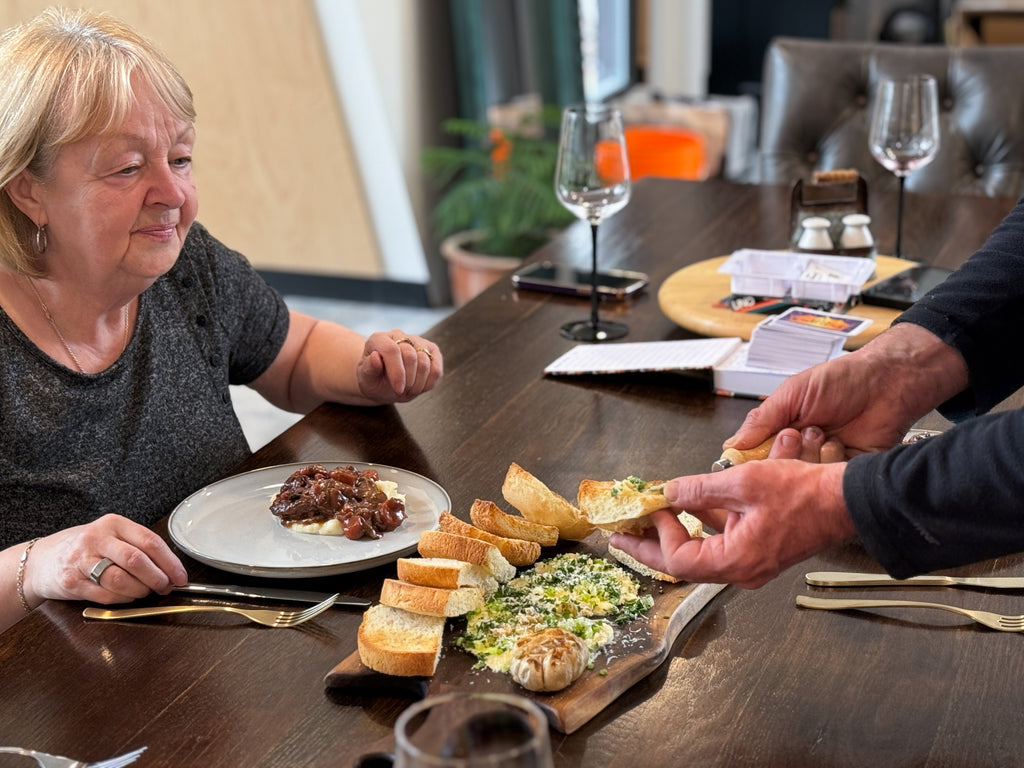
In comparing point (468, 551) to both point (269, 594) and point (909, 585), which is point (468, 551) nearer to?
point (269, 594)

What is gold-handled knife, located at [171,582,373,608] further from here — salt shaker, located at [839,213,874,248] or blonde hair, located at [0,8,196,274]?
salt shaker, located at [839,213,874,248]

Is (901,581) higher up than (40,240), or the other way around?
(40,240)

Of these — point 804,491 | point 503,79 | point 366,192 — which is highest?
point 804,491

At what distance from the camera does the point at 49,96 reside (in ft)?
4.63

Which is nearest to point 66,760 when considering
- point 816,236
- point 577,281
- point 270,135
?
point 577,281

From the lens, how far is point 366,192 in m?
4.89

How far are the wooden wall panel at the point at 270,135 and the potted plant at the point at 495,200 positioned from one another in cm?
39

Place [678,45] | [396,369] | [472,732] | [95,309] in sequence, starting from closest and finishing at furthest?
[472,732] < [95,309] < [396,369] < [678,45]

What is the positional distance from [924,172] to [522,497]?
7.55 ft

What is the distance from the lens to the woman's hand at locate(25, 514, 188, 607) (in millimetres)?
1176

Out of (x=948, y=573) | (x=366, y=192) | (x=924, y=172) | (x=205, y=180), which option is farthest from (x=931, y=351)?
(x=366, y=192)

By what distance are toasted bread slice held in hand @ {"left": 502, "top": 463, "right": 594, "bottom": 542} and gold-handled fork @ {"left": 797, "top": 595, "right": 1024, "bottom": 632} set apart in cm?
23

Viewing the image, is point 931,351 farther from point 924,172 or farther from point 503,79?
point 503,79

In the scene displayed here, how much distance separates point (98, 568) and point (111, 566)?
0.04 feet
